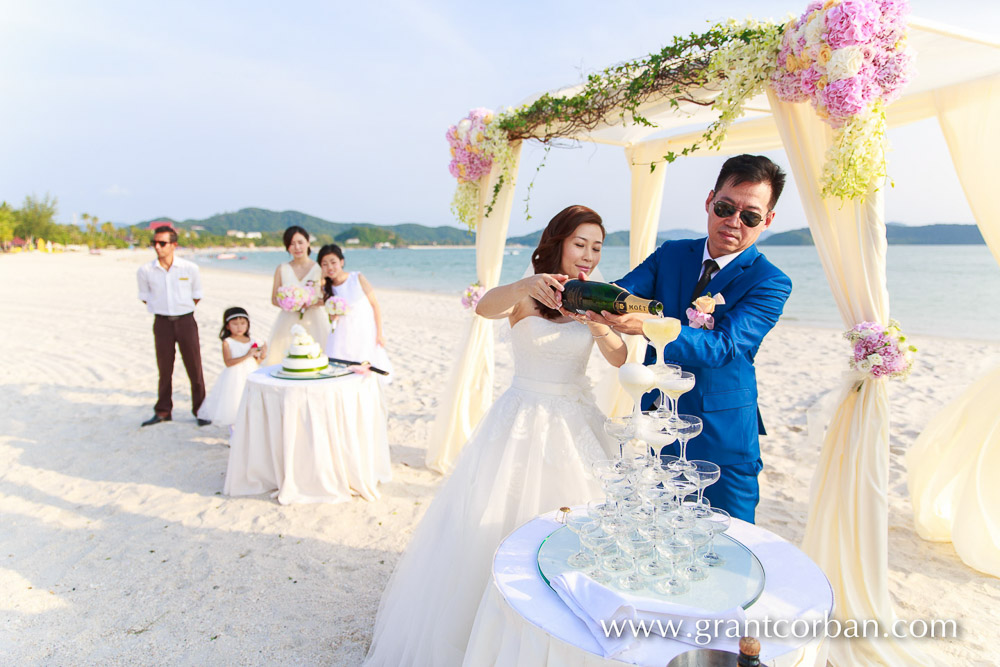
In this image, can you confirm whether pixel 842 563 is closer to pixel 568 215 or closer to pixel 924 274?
pixel 568 215

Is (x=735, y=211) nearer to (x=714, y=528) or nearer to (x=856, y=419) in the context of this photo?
(x=714, y=528)

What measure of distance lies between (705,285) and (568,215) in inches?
30.5

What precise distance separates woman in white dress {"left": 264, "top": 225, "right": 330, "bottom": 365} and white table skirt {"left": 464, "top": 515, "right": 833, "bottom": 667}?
15.5ft

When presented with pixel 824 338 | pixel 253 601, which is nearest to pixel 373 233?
pixel 824 338

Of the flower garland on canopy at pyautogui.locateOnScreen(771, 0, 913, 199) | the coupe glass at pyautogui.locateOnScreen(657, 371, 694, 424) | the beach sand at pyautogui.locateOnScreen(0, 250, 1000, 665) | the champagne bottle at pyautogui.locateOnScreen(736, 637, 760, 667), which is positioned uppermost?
the flower garland on canopy at pyautogui.locateOnScreen(771, 0, 913, 199)

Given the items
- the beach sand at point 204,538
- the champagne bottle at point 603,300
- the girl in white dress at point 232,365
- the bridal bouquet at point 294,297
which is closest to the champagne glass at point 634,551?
the champagne bottle at point 603,300

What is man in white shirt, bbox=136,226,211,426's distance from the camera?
21.5 ft

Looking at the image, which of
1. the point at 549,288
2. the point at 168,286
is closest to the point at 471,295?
the point at 549,288

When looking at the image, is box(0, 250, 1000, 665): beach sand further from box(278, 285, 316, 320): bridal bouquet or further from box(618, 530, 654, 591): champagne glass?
box(618, 530, 654, 591): champagne glass

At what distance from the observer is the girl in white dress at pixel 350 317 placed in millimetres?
6039

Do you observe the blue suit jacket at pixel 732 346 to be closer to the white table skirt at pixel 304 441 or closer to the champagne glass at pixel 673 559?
the champagne glass at pixel 673 559

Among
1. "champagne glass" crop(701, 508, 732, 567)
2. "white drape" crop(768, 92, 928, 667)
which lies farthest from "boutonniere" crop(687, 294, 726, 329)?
"white drape" crop(768, 92, 928, 667)

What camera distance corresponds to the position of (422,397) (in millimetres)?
8008

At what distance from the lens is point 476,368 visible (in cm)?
575
